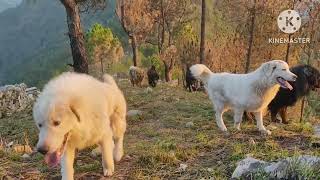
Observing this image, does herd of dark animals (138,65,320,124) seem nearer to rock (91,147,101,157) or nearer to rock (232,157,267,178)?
rock (91,147,101,157)

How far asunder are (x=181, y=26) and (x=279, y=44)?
44.4 ft

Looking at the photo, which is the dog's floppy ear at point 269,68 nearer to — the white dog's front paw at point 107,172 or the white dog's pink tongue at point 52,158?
the white dog's front paw at point 107,172

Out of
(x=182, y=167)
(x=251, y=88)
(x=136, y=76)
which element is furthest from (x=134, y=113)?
(x=136, y=76)

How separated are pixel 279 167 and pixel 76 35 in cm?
1014

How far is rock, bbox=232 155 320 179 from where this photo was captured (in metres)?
5.02

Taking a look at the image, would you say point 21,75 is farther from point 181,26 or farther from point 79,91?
point 79,91

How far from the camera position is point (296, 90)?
12.4 m

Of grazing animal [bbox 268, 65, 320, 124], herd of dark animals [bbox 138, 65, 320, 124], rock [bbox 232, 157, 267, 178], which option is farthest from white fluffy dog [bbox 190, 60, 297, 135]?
rock [bbox 232, 157, 267, 178]

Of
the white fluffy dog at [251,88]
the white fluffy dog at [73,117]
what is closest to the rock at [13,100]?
the white fluffy dog at [251,88]

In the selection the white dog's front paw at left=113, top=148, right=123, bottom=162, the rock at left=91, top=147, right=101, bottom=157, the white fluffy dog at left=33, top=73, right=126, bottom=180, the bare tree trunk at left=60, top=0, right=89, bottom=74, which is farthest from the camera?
the bare tree trunk at left=60, top=0, right=89, bottom=74

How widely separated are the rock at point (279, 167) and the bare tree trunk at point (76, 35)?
9681 millimetres

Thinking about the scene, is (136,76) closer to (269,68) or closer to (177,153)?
(269,68)

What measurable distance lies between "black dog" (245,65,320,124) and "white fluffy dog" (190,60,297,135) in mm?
2191

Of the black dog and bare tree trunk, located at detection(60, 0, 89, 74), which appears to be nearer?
the black dog
